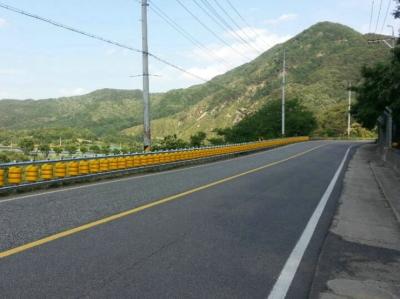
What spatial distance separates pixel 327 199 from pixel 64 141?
6539 inches

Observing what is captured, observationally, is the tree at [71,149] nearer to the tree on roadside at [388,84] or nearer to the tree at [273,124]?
the tree at [273,124]

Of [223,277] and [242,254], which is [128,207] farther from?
[223,277]

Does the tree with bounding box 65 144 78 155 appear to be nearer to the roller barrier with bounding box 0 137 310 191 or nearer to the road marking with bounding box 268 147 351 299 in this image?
the roller barrier with bounding box 0 137 310 191

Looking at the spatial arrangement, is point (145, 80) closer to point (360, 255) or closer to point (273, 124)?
point (360, 255)

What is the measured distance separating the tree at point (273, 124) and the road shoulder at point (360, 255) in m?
80.7

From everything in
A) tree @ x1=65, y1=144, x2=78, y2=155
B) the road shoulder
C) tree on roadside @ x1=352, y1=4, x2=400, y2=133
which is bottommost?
tree @ x1=65, y1=144, x2=78, y2=155

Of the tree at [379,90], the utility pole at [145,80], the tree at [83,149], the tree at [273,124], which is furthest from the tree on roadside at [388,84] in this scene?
the tree at [83,149]

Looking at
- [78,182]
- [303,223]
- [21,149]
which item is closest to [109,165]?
[78,182]

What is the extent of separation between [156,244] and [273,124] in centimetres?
9896

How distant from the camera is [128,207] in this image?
9.08 metres

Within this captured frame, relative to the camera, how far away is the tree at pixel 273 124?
3743 inches

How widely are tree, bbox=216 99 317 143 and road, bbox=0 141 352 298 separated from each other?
266 ft

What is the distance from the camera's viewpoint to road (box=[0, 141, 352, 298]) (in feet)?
14.6

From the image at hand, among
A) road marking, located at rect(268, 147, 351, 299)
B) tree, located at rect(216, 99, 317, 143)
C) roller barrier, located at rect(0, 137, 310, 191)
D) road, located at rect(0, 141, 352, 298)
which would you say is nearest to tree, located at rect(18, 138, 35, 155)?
tree, located at rect(216, 99, 317, 143)
